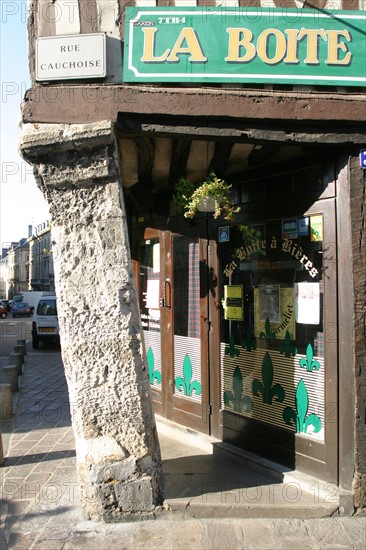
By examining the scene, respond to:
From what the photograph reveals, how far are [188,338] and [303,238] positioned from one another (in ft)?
6.44

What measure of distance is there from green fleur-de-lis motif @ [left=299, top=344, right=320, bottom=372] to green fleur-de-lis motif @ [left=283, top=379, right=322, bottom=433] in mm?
144

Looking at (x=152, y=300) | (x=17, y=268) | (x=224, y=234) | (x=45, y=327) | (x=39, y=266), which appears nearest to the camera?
(x=224, y=234)

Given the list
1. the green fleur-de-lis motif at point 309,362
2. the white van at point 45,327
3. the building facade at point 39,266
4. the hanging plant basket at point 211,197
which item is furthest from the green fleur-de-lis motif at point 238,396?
the building facade at point 39,266

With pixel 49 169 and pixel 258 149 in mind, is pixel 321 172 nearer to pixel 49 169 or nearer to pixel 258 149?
pixel 258 149

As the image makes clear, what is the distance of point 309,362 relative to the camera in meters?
4.30

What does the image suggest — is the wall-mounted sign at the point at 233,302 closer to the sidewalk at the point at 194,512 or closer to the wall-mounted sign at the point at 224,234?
the wall-mounted sign at the point at 224,234

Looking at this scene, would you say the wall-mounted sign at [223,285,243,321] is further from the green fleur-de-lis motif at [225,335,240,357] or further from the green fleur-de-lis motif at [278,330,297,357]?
the green fleur-de-lis motif at [278,330,297,357]

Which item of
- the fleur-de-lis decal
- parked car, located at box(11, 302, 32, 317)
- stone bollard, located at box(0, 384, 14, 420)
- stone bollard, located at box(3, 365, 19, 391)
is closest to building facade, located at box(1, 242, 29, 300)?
parked car, located at box(11, 302, 32, 317)

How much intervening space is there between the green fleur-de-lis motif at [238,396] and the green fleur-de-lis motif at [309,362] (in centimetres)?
82

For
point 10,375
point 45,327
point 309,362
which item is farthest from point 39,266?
point 309,362

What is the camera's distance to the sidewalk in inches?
138

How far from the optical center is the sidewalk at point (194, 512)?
352 cm

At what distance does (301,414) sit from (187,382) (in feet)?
5.42

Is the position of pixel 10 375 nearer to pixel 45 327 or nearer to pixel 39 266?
pixel 45 327
